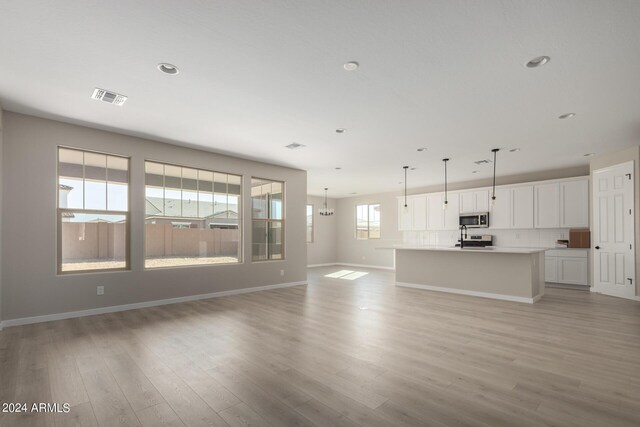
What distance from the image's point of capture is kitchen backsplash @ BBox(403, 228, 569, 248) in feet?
26.5

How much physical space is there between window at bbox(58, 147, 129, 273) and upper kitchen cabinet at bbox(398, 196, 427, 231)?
7.84 meters

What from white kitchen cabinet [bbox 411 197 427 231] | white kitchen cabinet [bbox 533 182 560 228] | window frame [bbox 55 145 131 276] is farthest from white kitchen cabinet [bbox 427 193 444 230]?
window frame [bbox 55 145 131 276]

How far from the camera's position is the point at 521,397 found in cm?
243

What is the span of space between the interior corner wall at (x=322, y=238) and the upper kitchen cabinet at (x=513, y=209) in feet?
20.2

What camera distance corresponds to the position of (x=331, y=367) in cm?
298

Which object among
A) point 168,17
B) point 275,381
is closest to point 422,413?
point 275,381

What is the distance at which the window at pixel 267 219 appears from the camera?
7.21m

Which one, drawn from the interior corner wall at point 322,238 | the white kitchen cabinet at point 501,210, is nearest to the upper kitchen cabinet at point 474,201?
the white kitchen cabinet at point 501,210

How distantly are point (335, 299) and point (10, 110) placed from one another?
5.69 m

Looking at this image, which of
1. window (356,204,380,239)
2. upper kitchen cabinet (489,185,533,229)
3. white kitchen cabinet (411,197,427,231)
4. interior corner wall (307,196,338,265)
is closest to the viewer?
upper kitchen cabinet (489,185,533,229)

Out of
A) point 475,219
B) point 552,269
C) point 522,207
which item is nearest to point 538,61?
point 522,207

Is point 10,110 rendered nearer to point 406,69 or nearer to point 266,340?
point 266,340

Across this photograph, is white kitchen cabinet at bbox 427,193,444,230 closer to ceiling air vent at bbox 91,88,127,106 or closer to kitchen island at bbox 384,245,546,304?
kitchen island at bbox 384,245,546,304

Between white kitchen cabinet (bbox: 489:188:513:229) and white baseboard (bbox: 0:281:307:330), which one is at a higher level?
white kitchen cabinet (bbox: 489:188:513:229)
